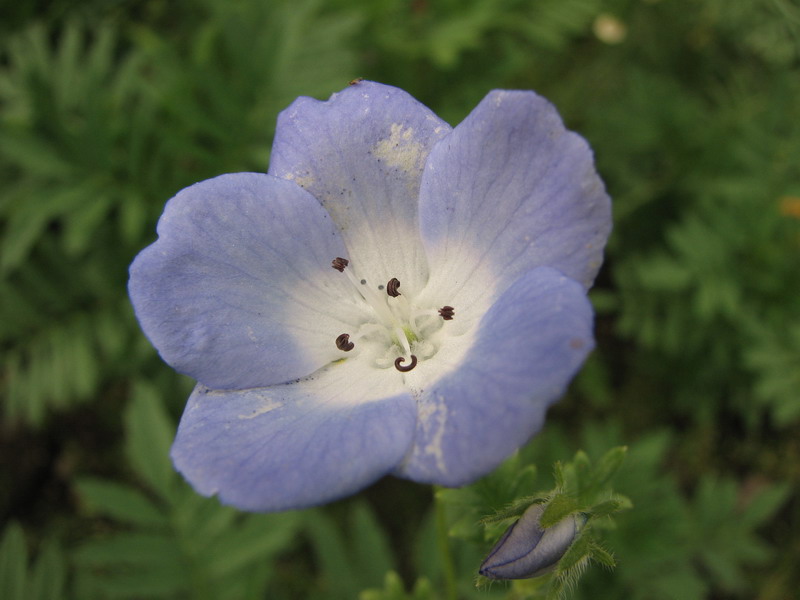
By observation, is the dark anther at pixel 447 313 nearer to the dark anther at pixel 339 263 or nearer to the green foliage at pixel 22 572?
the dark anther at pixel 339 263

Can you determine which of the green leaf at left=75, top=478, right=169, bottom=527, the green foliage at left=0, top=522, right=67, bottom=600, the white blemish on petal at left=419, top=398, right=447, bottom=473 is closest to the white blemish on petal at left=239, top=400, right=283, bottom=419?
the white blemish on petal at left=419, top=398, right=447, bottom=473

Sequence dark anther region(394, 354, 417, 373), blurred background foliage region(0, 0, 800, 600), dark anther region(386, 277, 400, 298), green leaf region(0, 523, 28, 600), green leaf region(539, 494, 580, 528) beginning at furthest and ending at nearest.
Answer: blurred background foliage region(0, 0, 800, 600) < green leaf region(0, 523, 28, 600) < dark anther region(386, 277, 400, 298) < dark anther region(394, 354, 417, 373) < green leaf region(539, 494, 580, 528)

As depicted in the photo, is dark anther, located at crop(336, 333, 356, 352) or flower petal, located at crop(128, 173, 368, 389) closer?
flower petal, located at crop(128, 173, 368, 389)

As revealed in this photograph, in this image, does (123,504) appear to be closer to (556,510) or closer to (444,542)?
(444,542)

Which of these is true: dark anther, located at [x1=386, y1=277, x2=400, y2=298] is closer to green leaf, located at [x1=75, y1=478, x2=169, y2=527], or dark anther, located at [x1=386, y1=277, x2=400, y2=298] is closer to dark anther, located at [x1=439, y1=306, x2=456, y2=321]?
dark anther, located at [x1=439, y1=306, x2=456, y2=321]

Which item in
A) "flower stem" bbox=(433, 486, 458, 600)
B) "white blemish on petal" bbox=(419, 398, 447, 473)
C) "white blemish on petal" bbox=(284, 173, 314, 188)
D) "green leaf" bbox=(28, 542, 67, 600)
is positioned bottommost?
"green leaf" bbox=(28, 542, 67, 600)

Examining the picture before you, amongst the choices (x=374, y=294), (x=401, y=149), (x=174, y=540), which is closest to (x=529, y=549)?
(x=374, y=294)

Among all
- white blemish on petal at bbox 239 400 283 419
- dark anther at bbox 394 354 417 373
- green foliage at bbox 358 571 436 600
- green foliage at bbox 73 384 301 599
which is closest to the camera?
white blemish on petal at bbox 239 400 283 419

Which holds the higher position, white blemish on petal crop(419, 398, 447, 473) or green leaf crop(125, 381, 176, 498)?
white blemish on petal crop(419, 398, 447, 473)
